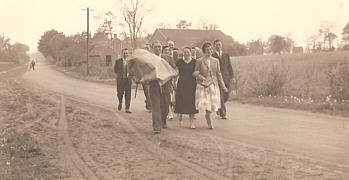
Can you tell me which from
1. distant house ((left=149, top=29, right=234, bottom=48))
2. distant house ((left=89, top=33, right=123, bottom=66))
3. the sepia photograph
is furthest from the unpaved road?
distant house ((left=149, top=29, right=234, bottom=48))

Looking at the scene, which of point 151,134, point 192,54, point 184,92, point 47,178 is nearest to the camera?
point 47,178

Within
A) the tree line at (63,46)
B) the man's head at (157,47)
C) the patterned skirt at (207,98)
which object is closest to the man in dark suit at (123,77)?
the man's head at (157,47)

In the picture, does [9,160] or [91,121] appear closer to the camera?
[9,160]

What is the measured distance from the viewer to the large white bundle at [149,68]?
360 inches

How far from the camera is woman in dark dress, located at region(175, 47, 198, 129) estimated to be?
31.6ft

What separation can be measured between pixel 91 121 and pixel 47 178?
18.2 ft

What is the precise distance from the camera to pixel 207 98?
940 cm

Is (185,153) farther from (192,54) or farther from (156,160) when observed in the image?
(192,54)

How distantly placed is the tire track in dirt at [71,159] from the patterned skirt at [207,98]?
2933 mm

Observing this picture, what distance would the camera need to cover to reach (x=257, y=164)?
6.10 meters

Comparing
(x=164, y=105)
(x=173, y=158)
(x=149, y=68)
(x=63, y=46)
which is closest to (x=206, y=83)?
(x=164, y=105)

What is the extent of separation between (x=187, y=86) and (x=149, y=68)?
Result: 106 centimetres

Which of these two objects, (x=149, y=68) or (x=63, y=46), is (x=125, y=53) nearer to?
(x=149, y=68)

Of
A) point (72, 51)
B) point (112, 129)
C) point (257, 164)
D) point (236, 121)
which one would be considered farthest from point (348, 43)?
point (72, 51)
